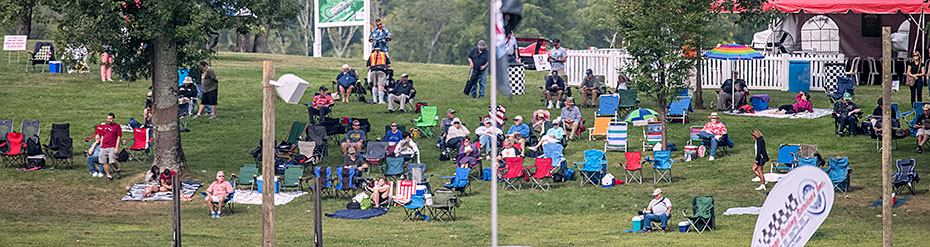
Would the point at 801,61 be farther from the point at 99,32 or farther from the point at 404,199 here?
the point at 99,32

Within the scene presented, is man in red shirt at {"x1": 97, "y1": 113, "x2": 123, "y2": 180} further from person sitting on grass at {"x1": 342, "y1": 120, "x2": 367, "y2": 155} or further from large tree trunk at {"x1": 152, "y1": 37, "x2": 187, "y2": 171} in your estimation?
person sitting on grass at {"x1": 342, "y1": 120, "x2": 367, "y2": 155}

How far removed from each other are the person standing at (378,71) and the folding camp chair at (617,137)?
690cm

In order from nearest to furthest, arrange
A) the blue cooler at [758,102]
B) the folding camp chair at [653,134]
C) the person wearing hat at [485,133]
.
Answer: the person wearing hat at [485,133]
the folding camp chair at [653,134]
the blue cooler at [758,102]

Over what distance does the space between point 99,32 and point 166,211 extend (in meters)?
3.78

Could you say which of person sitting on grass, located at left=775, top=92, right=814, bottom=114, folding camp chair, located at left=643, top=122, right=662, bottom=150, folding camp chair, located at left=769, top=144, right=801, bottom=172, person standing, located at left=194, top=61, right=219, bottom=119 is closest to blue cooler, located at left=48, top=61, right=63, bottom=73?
person standing, located at left=194, top=61, right=219, bottom=119

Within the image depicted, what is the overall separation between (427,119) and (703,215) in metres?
10.4

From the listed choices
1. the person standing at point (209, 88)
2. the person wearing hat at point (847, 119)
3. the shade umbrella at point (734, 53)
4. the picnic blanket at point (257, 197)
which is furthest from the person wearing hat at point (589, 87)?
the picnic blanket at point (257, 197)

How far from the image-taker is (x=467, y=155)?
78.9 ft

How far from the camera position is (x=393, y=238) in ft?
59.5

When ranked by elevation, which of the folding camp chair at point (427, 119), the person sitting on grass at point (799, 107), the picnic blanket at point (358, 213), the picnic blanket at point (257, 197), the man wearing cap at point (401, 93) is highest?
the man wearing cap at point (401, 93)

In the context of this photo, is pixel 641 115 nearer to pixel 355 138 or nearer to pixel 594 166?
pixel 594 166

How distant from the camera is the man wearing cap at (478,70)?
3050 centimetres

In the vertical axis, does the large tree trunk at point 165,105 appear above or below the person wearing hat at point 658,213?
above

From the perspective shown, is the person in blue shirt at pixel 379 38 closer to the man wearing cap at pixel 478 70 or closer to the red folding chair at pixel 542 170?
the man wearing cap at pixel 478 70
